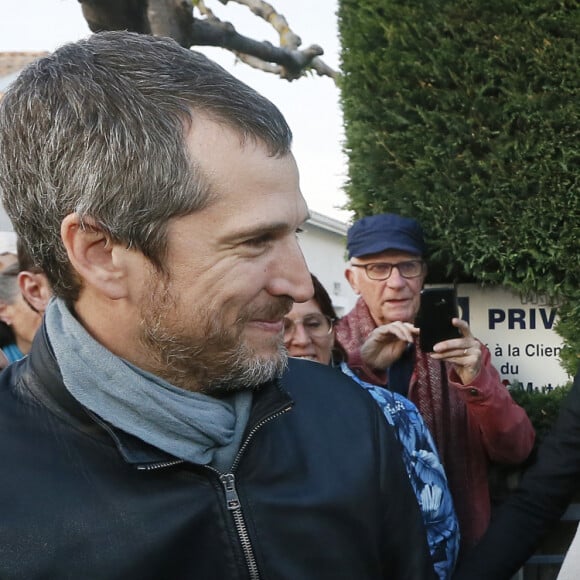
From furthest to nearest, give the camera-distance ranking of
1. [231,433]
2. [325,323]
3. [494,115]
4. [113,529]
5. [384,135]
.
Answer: [384,135]
[494,115]
[325,323]
[231,433]
[113,529]

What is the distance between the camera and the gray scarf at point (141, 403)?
1.31m

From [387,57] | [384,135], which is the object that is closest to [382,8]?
[387,57]

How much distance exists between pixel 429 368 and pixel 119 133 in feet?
7.20

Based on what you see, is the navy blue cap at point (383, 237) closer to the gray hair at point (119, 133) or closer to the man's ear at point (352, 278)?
the man's ear at point (352, 278)

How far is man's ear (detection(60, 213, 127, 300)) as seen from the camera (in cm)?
134

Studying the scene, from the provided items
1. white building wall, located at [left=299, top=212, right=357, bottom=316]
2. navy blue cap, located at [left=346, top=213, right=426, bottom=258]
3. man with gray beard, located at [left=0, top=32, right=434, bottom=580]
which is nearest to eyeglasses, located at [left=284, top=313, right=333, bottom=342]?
navy blue cap, located at [left=346, top=213, right=426, bottom=258]

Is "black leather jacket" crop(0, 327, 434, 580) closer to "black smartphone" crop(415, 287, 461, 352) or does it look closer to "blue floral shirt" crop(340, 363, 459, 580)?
"blue floral shirt" crop(340, 363, 459, 580)

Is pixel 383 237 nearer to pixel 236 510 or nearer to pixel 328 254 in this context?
pixel 236 510

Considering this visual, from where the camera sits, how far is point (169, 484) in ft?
4.36

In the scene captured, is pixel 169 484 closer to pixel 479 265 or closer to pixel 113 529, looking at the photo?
pixel 113 529

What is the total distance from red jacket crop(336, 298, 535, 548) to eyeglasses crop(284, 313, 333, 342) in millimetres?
215

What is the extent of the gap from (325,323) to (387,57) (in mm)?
1609

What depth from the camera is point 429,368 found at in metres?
3.23

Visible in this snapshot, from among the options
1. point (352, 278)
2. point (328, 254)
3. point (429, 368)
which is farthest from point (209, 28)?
point (328, 254)
